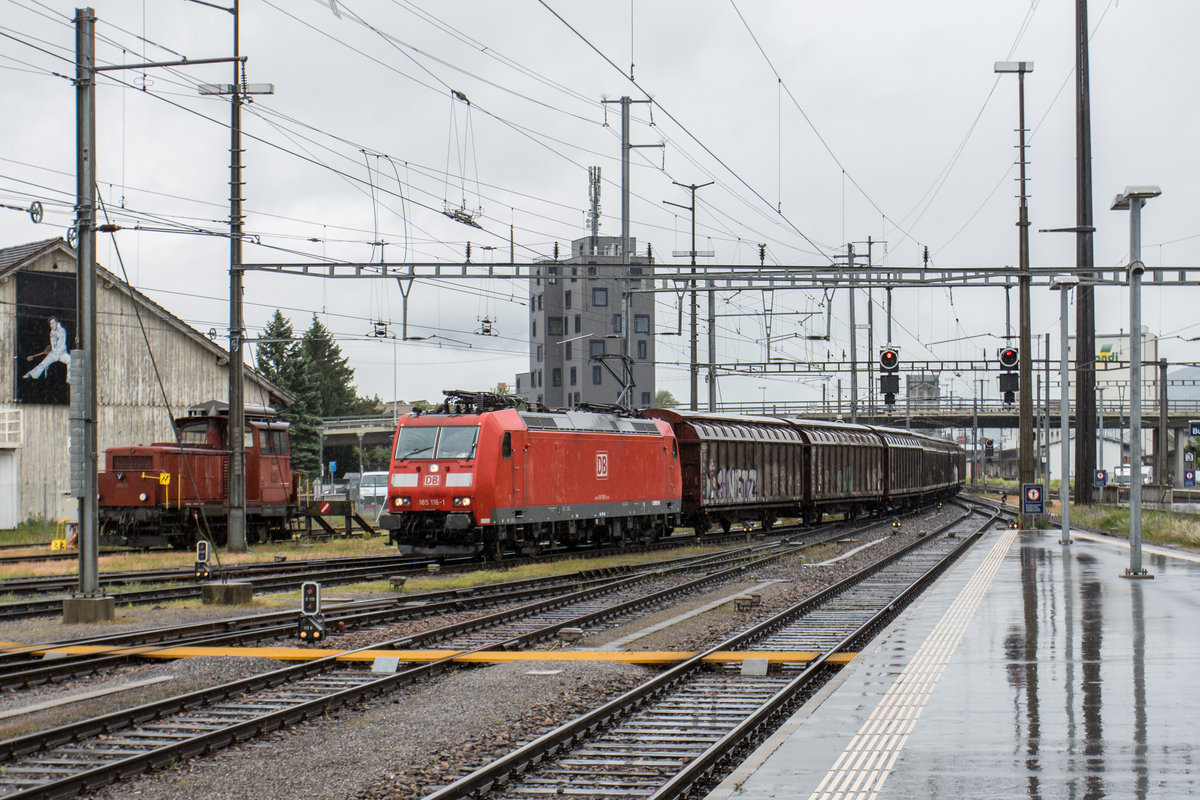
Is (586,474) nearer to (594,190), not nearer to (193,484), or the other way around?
(193,484)

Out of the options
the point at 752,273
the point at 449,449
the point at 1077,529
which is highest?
the point at 752,273

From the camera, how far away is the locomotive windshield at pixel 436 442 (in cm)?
2372

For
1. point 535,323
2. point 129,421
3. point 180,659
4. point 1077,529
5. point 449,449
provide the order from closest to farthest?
point 180,659, point 449,449, point 1077,529, point 129,421, point 535,323

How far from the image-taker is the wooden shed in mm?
36562

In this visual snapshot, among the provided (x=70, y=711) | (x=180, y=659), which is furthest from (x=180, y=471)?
(x=70, y=711)

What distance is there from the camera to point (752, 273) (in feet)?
95.1

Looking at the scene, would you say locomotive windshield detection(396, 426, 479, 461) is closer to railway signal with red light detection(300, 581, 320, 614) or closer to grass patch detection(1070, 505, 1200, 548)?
railway signal with red light detection(300, 581, 320, 614)

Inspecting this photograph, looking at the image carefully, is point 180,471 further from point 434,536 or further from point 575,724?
point 575,724

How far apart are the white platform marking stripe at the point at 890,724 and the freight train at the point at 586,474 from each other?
35.5ft

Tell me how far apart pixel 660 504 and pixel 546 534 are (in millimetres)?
5065

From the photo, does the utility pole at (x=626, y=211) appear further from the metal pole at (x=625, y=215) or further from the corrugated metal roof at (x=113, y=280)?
the corrugated metal roof at (x=113, y=280)

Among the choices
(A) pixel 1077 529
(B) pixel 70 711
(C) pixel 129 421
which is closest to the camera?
(B) pixel 70 711

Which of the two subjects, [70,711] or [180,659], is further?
[180,659]

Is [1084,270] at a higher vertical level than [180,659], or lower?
higher
